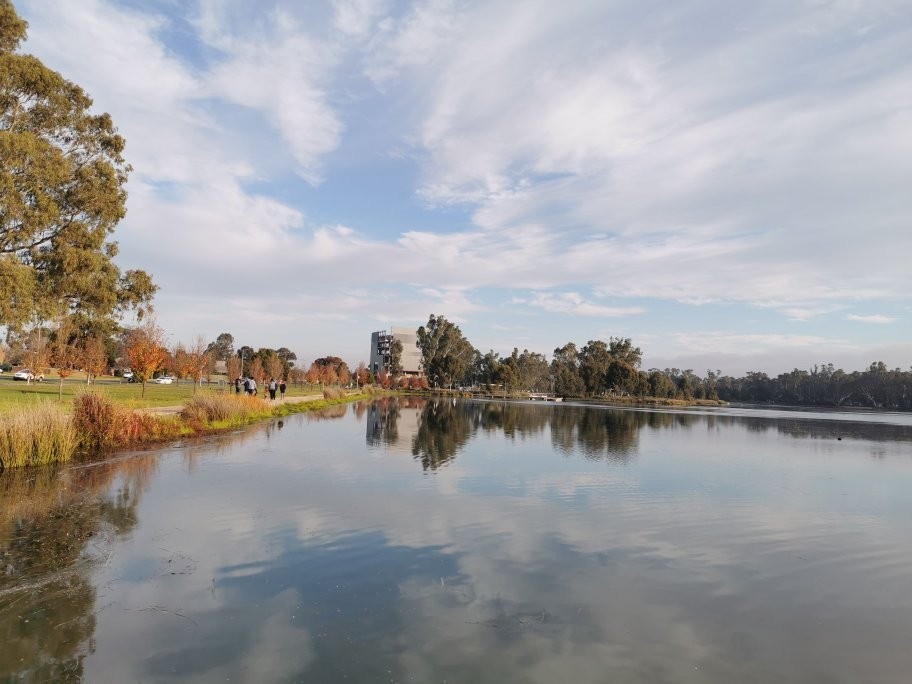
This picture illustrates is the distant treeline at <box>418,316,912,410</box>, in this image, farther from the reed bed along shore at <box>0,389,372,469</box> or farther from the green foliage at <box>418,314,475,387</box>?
the reed bed along shore at <box>0,389,372,469</box>

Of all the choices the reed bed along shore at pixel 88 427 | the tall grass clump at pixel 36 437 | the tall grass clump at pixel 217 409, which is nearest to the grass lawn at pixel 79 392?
the tall grass clump at pixel 36 437

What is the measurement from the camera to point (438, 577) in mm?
7875

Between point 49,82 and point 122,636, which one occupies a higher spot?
point 49,82

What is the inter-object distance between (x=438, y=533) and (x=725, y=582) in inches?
187

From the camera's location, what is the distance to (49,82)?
2111 cm

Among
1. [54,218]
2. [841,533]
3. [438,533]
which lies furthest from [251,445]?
[841,533]

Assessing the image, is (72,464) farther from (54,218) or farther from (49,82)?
(49,82)

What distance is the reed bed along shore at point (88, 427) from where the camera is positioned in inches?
566

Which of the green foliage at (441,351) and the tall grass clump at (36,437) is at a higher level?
the green foliage at (441,351)

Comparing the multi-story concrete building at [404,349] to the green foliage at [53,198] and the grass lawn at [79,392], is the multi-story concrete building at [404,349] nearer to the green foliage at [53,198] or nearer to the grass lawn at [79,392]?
the grass lawn at [79,392]

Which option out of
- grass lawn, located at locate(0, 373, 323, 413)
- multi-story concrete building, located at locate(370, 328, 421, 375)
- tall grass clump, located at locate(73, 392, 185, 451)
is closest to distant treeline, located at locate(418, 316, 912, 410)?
multi-story concrete building, located at locate(370, 328, 421, 375)

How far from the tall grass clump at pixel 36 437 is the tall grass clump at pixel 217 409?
764 centimetres

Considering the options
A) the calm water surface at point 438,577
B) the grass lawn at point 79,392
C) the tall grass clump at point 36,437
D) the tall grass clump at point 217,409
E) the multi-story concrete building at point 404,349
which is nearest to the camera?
the calm water surface at point 438,577

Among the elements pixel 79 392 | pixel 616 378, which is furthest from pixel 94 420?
pixel 616 378
